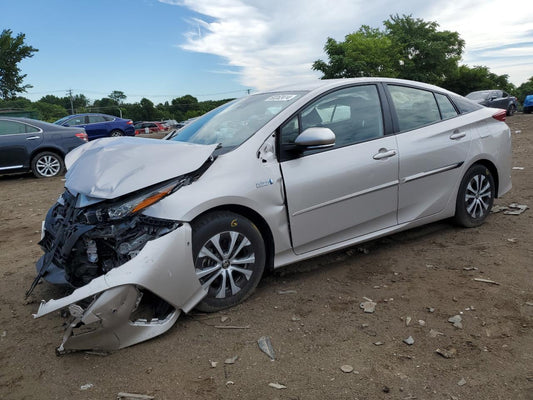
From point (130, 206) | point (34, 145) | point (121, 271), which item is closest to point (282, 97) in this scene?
point (130, 206)

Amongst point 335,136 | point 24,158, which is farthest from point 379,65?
point 335,136

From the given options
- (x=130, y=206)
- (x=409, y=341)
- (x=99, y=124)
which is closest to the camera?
(x=409, y=341)

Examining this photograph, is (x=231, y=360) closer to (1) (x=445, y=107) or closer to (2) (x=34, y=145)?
(1) (x=445, y=107)

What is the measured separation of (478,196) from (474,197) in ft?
0.21

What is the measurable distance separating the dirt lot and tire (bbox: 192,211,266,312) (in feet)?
0.40

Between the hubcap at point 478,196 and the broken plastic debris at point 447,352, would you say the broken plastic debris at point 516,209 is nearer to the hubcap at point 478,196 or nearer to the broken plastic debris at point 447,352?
the hubcap at point 478,196

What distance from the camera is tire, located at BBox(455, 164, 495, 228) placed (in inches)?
172

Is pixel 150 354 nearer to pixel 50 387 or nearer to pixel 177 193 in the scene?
pixel 50 387

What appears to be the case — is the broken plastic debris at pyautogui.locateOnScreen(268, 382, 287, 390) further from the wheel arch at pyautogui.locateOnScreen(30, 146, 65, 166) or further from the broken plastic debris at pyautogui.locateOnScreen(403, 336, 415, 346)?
the wheel arch at pyautogui.locateOnScreen(30, 146, 65, 166)

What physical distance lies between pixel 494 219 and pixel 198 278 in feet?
12.1

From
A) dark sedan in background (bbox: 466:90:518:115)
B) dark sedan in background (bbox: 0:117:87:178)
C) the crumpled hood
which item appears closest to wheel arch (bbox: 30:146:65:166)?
dark sedan in background (bbox: 0:117:87:178)

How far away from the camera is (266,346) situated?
2.63m

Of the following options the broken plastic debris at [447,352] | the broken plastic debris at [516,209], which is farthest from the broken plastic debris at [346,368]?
the broken plastic debris at [516,209]

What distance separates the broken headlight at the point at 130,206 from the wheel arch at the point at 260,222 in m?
0.33
